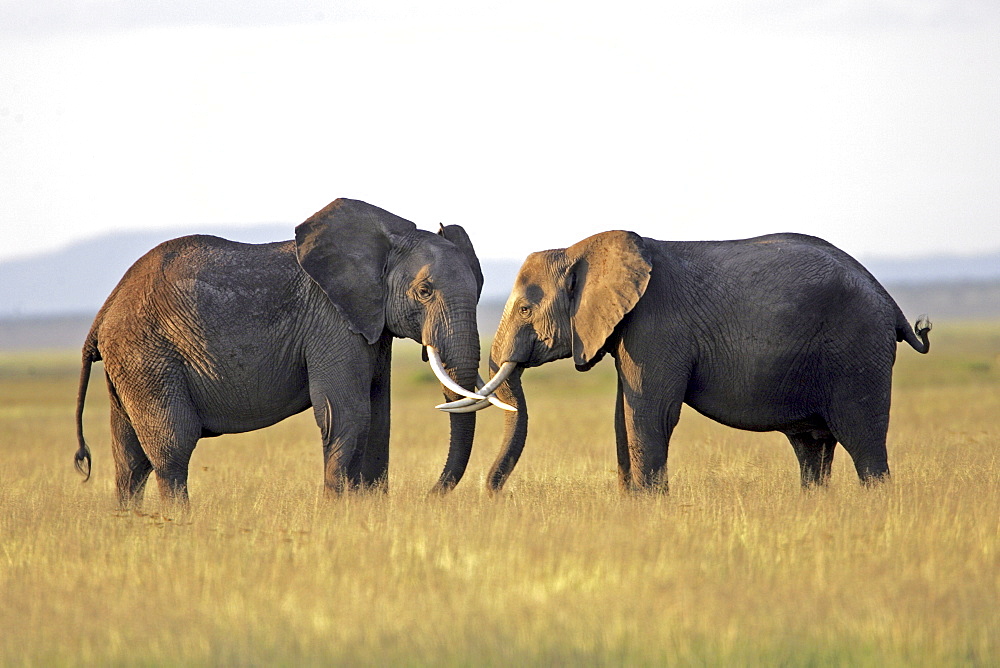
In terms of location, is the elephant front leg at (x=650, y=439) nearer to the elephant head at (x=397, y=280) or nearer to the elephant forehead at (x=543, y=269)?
the elephant forehead at (x=543, y=269)

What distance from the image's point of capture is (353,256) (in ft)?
37.8

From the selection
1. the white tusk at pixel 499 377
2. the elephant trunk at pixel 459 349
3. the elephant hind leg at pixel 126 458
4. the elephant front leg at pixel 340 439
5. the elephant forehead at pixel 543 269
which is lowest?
the elephant hind leg at pixel 126 458

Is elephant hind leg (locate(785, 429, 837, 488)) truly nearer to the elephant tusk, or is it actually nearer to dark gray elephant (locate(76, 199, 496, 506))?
the elephant tusk

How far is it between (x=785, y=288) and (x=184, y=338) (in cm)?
516

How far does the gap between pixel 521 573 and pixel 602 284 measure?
3.75 m

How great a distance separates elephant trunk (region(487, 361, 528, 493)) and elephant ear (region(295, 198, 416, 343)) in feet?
4.60

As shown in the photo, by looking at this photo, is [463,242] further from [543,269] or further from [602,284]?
[602,284]

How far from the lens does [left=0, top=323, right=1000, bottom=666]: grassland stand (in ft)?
22.7

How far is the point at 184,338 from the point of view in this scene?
11.3 meters

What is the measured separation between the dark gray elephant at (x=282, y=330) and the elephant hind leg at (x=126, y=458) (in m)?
0.50

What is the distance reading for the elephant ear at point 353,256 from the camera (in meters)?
11.4

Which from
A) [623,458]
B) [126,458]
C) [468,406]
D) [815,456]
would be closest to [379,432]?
[468,406]

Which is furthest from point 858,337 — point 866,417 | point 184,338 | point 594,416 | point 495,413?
point 495,413

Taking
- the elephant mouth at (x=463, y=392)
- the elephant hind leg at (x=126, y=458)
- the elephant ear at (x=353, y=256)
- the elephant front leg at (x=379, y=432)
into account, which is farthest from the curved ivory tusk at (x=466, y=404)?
the elephant hind leg at (x=126, y=458)
